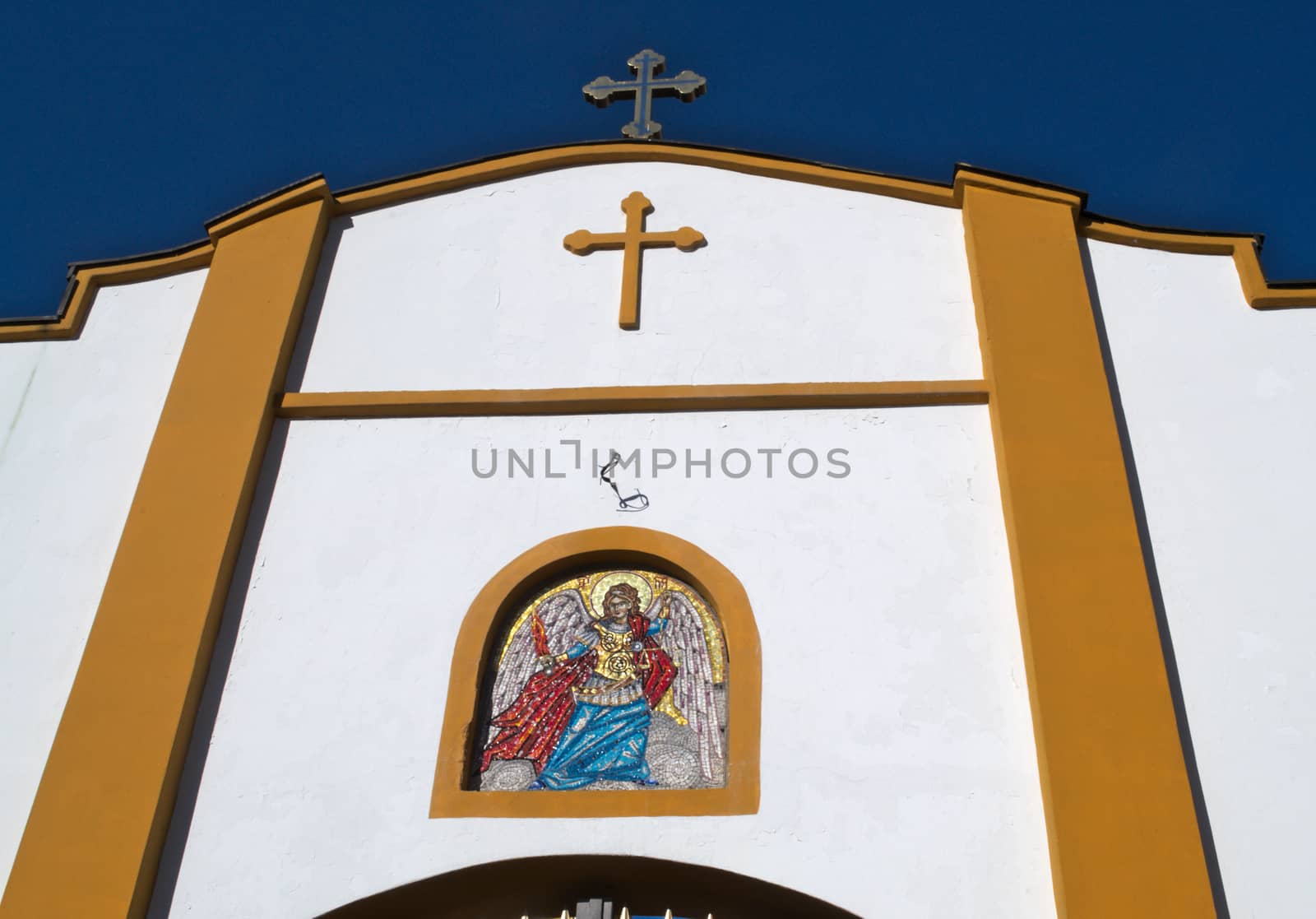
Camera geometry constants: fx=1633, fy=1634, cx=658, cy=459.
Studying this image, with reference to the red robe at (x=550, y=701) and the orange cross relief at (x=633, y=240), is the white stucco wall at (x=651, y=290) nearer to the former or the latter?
the orange cross relief at (x=633, y=240)

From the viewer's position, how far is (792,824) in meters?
5.51

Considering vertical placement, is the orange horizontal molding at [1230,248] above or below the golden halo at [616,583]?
above

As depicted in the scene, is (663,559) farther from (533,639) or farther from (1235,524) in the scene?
(1235,524)

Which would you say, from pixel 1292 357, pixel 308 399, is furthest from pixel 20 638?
pixel 1292 357

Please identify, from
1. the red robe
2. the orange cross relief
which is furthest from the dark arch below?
the orange cross relief

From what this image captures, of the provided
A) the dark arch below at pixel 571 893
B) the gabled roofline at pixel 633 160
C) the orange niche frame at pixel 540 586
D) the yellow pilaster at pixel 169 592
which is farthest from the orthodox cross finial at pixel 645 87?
the dark arch below at pixel 571 893

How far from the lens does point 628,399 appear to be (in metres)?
6.92

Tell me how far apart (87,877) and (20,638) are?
46.5 inches

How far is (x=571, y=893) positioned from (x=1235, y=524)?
2.86 meters

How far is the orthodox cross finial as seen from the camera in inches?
A: 341

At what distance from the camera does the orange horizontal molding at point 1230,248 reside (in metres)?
7.01

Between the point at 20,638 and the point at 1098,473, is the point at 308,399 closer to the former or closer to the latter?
the point at 20,638

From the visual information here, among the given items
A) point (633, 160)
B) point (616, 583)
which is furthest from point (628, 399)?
point (633, 160)

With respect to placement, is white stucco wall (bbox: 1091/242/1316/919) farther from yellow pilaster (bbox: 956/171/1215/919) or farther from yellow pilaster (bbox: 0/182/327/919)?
yellow pilaster (bbox: 0/182/327/919)
